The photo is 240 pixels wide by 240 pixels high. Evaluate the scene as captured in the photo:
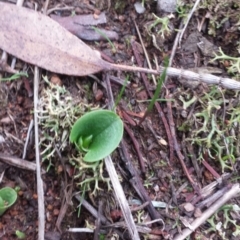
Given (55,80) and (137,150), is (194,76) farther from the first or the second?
(55,80)

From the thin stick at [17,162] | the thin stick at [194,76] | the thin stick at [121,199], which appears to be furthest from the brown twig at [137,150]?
the thin stick at [17,162]

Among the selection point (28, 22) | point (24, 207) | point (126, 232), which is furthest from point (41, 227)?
point (28, 22)

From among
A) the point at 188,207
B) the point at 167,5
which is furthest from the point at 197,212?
the point at 167,5

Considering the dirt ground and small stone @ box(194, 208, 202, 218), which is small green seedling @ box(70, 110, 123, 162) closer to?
the dirt ground

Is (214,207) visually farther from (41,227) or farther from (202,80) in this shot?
(41,227)

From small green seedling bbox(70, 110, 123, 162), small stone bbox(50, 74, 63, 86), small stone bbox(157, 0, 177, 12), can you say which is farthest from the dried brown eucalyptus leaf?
small stone bbox(157, 0, 177, 12)
